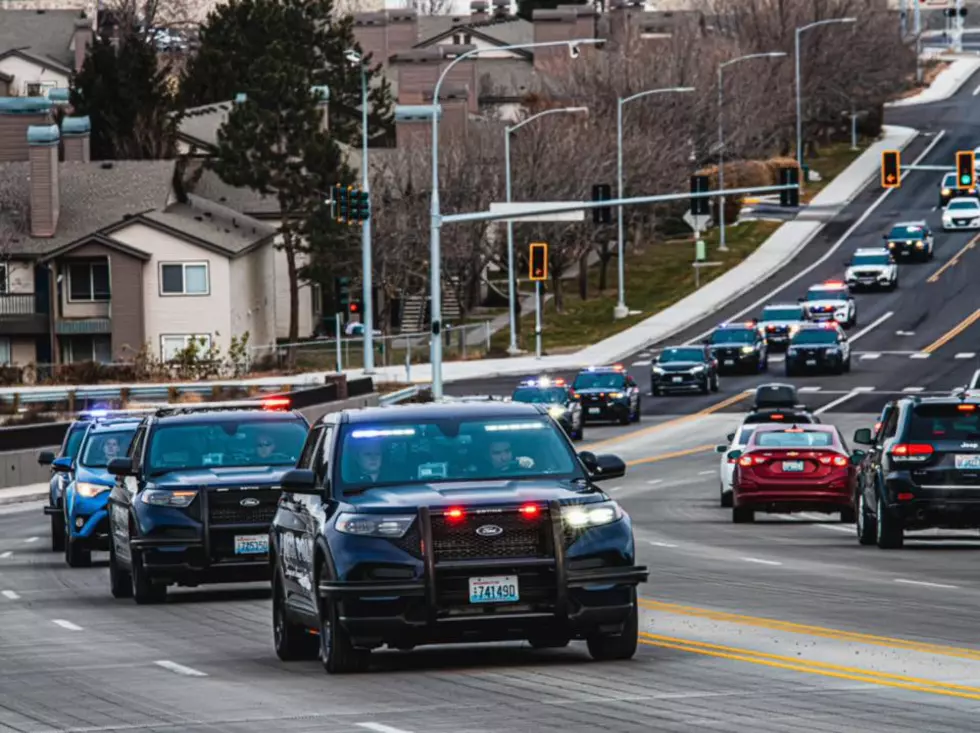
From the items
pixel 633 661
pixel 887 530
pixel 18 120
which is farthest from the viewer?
pixel 18 120

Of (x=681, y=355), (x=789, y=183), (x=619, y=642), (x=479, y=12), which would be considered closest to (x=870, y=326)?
(x=681, y=355)

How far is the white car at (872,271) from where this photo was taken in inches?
3861

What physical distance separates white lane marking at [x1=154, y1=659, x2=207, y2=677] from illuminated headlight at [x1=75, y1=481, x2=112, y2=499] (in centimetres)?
1221

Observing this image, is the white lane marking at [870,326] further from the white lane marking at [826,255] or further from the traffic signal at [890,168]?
the traffic signal at [890,168]

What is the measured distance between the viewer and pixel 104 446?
30.9 metres

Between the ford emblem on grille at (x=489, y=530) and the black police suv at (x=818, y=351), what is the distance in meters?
62.1

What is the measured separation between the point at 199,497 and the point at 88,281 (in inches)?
2688

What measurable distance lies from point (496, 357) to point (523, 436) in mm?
74239

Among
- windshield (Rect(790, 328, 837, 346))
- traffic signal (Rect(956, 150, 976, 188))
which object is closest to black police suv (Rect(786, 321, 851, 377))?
windshield (Rect(790, 328, 837, 346))

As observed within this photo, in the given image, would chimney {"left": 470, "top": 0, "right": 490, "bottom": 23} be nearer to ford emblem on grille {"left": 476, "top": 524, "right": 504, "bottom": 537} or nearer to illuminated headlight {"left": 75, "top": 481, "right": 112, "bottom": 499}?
illuminated headlight {"left": 75, "top": 481, "right": 112, "bottom": 499}

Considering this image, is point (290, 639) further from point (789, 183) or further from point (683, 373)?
point (683, 373)

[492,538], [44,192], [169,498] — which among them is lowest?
[169,498]

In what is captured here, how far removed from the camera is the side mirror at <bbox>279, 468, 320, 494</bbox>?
16531mm

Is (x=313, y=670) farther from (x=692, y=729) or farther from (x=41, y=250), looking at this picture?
(x=41, y=250)
